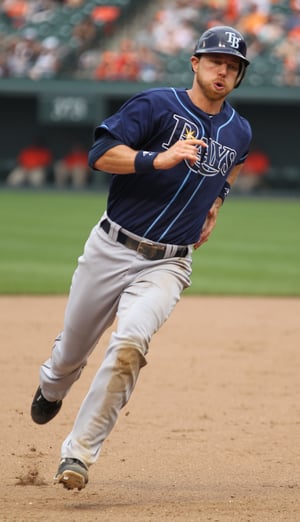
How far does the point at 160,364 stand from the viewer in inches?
304

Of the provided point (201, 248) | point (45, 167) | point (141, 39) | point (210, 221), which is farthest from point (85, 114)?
point (210, 221)

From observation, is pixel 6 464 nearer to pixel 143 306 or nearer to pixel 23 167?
pixel 143 306

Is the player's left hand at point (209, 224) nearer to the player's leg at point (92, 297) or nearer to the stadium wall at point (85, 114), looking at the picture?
the player's leg at point (92, 297)

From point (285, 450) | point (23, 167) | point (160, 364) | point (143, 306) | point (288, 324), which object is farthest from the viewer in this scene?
point (23, 167)

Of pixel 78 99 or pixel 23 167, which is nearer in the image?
pixel 78 99

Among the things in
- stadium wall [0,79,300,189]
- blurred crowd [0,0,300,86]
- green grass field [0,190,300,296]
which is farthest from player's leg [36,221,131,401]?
blurred crowd [0,0,300,86]

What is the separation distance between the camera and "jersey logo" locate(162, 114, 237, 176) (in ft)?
14.7

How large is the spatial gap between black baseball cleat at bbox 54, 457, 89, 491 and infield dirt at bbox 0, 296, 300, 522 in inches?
4.3

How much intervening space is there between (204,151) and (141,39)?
21.7 meters

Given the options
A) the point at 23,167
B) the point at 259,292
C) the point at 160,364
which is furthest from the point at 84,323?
the point at 23,167

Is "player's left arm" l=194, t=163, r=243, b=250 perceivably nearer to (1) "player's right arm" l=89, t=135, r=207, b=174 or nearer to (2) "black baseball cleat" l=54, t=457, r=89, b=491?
(1) "player's right arm" l=89, t=135, r=207, b=174

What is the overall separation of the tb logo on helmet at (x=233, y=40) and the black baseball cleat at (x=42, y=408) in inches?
72.9

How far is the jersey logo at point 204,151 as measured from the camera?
14.7 feet

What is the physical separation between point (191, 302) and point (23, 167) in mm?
15656
